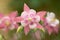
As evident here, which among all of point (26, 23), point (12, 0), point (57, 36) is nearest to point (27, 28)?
point (26, 23)

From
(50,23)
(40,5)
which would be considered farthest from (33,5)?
(50,23)

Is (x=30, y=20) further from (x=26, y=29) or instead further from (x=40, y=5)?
(x=40, y=5)

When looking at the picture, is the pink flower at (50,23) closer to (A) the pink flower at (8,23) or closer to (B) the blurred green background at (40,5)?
(A) the pink flower at (8,23)

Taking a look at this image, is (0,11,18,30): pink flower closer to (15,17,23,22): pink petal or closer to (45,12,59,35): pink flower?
(15,17,23,22): pink petal

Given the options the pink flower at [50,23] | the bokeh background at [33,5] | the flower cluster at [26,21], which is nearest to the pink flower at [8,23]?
the flower cluster at [26,21]

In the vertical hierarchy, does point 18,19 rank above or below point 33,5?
below

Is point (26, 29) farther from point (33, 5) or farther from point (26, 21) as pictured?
point (33, 5)

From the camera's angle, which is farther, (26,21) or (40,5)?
(40,5)

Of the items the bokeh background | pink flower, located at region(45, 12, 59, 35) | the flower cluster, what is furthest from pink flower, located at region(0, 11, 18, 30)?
the bokeh background

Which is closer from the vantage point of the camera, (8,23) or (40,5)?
(8,23)

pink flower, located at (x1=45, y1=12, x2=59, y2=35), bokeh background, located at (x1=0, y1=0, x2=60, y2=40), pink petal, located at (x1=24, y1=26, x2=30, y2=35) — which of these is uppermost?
bokeh background, located at (x1=0, y1=0, x2=60, y2=40)

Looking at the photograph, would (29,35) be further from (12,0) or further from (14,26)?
(12,0)
